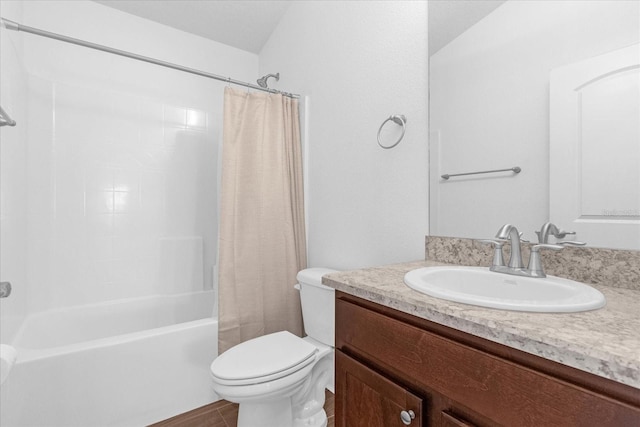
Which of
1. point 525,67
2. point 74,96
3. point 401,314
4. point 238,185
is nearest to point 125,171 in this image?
point 74,96

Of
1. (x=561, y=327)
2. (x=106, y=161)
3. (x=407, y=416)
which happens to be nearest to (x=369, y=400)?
(x=407, y=416)

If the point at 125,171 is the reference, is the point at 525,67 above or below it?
above

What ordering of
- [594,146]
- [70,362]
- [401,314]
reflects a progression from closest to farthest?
[401,314]
[594,146]
[70,362]

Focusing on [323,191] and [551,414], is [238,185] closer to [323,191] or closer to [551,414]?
[323,191]

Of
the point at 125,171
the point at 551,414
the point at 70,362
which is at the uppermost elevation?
the point at 125,171

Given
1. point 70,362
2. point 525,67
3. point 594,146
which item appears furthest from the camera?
point 70,362

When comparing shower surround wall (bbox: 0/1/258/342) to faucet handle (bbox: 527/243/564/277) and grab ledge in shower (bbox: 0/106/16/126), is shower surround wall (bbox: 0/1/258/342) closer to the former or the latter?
grab ledge in shower (bbox: 0/106/16/126)

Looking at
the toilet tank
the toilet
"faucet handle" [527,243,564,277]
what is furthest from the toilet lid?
"faucet handle" [527,243,564,277]

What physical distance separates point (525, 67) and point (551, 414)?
1.02 m

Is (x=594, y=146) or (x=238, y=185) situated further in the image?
(x=238, y=185)

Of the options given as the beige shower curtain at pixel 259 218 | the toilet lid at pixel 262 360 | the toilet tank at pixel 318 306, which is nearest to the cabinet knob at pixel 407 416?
the toilet lid at pixel 262 360

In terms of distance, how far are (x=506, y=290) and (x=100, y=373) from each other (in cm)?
172

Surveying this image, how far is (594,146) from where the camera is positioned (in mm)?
895

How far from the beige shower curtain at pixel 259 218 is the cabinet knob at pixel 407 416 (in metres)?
1.24
